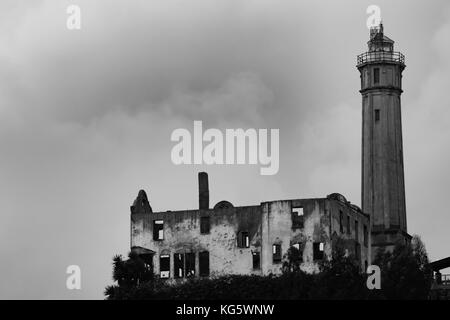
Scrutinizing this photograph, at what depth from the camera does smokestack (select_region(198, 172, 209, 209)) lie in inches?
4461

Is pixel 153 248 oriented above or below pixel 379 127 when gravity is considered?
below

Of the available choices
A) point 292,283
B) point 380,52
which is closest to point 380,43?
point 380,52

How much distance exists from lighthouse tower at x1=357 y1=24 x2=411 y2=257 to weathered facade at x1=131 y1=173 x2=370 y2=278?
12.4 metres

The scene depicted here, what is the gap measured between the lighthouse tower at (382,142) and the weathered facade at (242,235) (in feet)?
40.7

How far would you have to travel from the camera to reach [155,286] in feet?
Result: 356

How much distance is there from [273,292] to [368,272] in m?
7.12

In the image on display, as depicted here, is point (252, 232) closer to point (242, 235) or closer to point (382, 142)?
point (242, 235)

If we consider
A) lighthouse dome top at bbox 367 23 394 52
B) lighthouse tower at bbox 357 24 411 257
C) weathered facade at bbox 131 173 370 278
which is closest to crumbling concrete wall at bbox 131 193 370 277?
weathered facade at bbox 131 173 370 278

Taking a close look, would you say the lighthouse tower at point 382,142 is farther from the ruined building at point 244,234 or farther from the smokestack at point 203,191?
the smokestack at point 203,191

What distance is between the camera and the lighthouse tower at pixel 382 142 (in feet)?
414

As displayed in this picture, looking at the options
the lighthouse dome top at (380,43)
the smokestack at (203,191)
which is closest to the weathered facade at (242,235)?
the smokestack at (203,191)

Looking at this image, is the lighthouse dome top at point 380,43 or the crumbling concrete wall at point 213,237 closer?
the crumbling concrete wall at point 213,237
